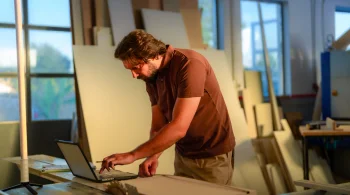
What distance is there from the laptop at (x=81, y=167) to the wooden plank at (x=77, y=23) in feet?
5.25

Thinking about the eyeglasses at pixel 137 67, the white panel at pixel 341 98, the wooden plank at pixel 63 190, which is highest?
the eyeglasses at pixel 137 67

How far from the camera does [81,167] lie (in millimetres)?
1732

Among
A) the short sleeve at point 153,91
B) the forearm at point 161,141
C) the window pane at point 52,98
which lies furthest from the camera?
the window pane at point 52,98

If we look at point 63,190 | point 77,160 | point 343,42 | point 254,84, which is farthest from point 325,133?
point 63,190

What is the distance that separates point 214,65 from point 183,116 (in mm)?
2073

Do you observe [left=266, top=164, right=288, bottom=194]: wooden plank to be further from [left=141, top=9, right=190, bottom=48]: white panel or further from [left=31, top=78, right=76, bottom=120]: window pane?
[left=31, top=78, right=76, bottom=120]: window pane

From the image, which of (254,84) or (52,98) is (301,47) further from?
(52,98)

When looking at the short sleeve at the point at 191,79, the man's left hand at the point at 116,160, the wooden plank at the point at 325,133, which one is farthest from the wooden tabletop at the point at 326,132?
the man's left hand at the point at 116,160

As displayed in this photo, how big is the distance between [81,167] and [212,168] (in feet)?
1.86

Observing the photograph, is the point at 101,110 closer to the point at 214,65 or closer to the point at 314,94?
the point at 214,65

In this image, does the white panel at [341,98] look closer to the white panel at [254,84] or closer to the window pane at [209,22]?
the white panel at [254,84]

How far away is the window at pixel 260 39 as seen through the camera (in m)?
4.36

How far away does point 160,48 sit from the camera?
6.06 ft

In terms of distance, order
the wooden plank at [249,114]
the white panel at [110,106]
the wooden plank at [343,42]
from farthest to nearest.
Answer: the wooden plank at [343,42], the wooden plank at [249,114], the white panel at [110,106]
